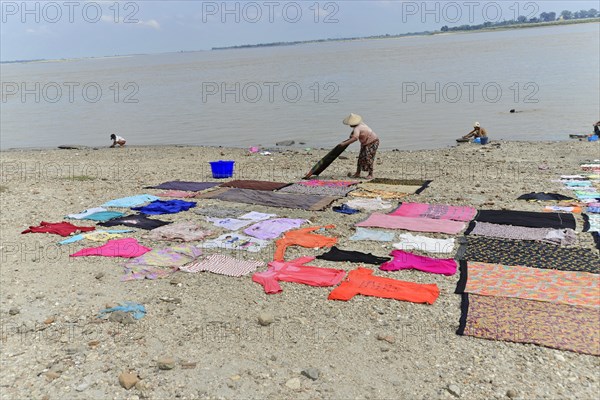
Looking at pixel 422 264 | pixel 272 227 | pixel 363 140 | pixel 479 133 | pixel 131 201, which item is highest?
pixel 479 133

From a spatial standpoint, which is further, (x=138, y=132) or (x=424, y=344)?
(x=138, y=132)

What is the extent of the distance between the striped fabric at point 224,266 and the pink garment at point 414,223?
2.09 m

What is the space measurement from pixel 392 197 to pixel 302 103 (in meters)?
20.1

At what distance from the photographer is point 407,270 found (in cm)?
632

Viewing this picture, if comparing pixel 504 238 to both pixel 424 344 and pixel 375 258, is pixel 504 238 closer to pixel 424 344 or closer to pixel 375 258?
pixel 375 258

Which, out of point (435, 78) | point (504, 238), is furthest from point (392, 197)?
point (435, 78)

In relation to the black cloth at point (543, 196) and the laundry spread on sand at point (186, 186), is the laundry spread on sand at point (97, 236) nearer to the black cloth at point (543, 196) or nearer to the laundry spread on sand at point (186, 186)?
the laundry spread on sand at point (186, 186)

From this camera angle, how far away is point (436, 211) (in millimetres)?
8617

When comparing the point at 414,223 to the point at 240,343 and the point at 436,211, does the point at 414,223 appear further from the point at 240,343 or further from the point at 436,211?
the point at 240,343

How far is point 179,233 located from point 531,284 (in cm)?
461

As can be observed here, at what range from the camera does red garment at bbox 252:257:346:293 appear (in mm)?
6023

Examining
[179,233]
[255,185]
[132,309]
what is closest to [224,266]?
[132,309]

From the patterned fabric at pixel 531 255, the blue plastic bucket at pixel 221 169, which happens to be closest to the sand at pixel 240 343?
the patterned fabric at pixel 531 255

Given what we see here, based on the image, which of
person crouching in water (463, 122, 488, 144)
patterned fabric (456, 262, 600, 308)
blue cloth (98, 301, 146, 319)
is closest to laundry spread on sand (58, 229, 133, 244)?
blue cloth (98, 301, 146, 319)
